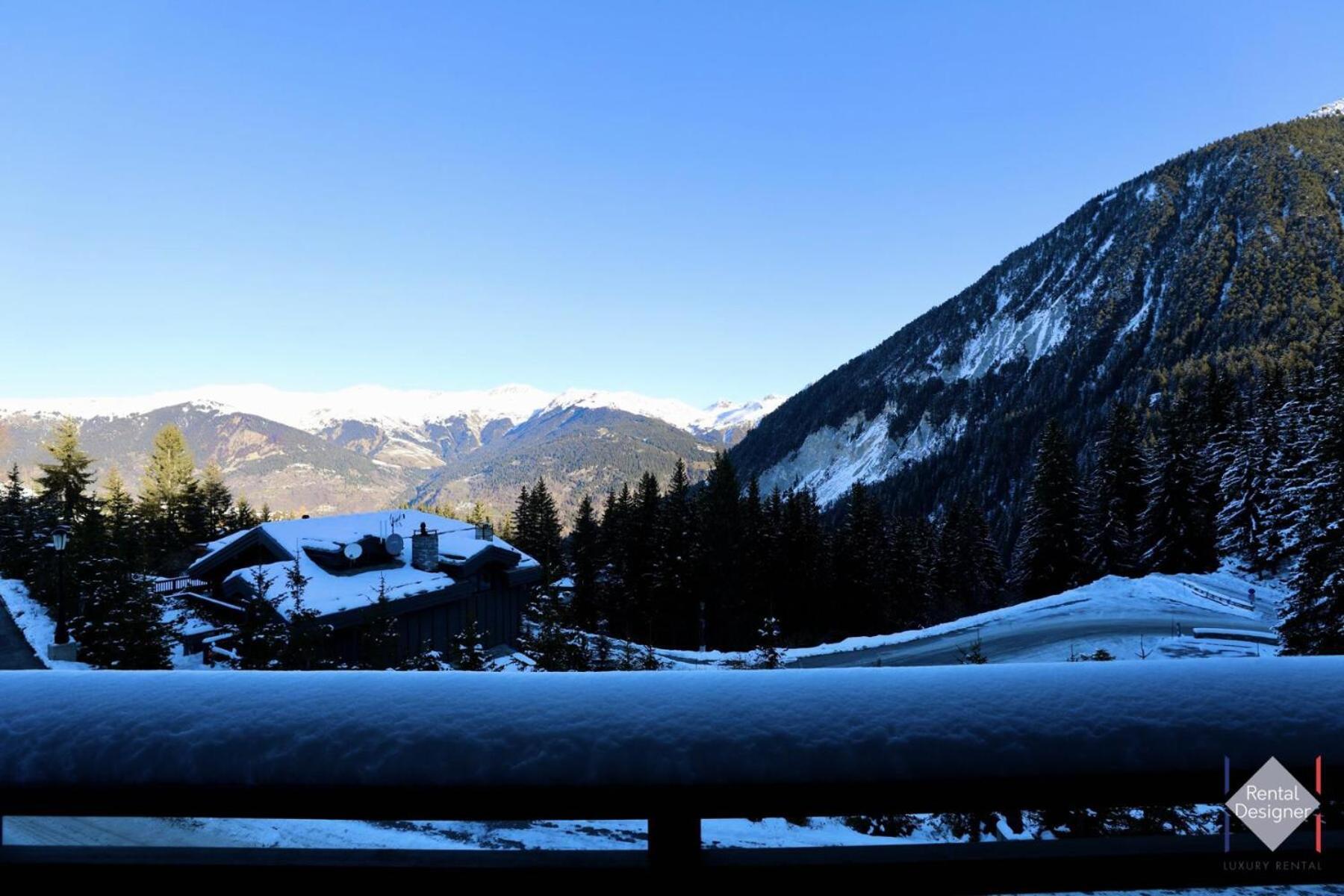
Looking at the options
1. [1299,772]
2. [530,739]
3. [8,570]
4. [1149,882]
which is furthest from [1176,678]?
[8,570]

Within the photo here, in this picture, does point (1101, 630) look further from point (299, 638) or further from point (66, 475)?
point (66, 475)

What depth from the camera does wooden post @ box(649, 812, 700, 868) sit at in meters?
1.38

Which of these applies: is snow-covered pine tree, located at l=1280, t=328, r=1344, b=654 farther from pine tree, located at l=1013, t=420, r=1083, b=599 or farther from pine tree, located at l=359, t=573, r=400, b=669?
pine tree, located at l=359, t=573, r=400, b=669

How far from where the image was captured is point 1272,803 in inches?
54.9

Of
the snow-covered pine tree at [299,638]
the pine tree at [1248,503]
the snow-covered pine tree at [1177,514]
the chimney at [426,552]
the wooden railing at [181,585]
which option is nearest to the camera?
the snow-covered pine tree at [299,638]

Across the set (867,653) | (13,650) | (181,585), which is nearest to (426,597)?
(13,650)

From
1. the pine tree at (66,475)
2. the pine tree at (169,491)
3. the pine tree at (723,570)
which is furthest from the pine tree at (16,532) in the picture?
the pine tree at (723,570)

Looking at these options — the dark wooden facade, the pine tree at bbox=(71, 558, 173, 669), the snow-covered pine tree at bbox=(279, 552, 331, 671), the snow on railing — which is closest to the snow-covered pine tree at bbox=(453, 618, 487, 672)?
the snow-covered pine tree at bbox=(279, 552, 331, 671)

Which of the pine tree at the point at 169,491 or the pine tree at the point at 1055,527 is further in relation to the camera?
the pine tree at the point at 169,491

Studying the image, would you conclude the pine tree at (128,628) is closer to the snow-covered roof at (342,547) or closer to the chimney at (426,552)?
the snow-covered roof at (342,547)

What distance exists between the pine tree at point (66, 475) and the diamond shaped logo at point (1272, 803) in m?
51.1

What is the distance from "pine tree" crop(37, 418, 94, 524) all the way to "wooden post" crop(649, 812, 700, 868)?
5027 cm

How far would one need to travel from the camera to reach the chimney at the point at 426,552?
70.0 feet

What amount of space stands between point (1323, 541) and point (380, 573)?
1093 inches
